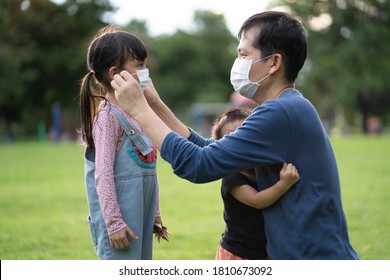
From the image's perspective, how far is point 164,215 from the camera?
24.8 feet

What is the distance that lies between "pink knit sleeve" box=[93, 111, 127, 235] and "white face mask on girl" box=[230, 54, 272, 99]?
2.18ft

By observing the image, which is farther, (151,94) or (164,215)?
(164,215)

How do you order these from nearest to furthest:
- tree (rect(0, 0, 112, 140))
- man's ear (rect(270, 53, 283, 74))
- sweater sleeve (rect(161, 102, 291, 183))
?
sweater sleeve (rect(161, 102, 291, 183)), man's ear (rect(270, 53, 283, 74)), tree (rect(0, 0, 112, 140))

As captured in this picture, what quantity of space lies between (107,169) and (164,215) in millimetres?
4909

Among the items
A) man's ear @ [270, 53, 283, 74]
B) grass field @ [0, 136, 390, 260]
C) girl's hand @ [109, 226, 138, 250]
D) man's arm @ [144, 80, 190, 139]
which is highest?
man's ear @ [270, 53, 283, 74]

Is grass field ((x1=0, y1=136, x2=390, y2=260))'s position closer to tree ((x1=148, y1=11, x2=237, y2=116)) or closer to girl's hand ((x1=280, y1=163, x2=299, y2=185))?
girl's hand ((x1=280, y1=163, x2=299, y2=185))

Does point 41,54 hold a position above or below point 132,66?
below

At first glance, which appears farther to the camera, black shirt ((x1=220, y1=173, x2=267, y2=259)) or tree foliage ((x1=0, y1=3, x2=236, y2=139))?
tree foliage ((x1=0, y1=3, x2=236, y2=139))

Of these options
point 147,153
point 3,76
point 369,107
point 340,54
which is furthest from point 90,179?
point 369,107

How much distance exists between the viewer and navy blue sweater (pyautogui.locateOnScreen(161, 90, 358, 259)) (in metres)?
2.24

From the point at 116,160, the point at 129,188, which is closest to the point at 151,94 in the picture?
the point at 116,160

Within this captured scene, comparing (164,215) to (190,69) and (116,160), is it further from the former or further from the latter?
(190,69)

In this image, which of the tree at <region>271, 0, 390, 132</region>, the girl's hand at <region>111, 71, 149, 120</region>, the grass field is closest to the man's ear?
the girl's hand at <region>111, 71, 149, 120</region>

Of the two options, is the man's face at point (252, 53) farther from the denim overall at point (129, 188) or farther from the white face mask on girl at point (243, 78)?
the denim overall at point (129, 188)
